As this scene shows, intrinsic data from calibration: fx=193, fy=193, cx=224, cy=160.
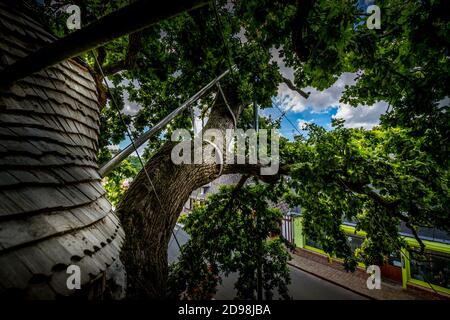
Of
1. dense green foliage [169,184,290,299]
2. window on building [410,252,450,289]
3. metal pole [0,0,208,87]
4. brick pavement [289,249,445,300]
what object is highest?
metal pole [0,0,208,87]

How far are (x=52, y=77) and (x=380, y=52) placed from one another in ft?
13.8

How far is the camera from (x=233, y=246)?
5.27 m

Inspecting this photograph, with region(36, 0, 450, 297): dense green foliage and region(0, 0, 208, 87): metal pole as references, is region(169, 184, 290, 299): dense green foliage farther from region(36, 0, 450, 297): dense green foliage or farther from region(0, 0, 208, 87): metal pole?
region(0, 0, 208, 87): metal pole

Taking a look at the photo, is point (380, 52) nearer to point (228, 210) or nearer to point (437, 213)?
point (437, 213)

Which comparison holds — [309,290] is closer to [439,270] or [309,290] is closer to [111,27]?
[439,270]

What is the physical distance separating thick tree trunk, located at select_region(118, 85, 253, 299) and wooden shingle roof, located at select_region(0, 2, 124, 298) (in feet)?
2.63

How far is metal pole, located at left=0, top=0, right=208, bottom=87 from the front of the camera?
81 centimetres

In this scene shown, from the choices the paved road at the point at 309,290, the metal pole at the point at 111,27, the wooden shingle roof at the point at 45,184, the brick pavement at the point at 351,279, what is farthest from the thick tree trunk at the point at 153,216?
the brick pavement at the point at 351,279

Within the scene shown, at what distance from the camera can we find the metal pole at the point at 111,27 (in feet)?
2.67

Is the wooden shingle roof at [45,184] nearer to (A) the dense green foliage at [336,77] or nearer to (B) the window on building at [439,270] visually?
(A) the dense green foliage at [336,77]

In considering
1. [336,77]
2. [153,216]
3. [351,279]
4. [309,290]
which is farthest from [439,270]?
[153,216]

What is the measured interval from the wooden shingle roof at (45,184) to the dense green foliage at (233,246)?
3375 millimetres

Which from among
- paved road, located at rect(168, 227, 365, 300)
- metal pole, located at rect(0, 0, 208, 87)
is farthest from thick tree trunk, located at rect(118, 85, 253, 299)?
paved road, located at rect(168, 227, 365, 300)
